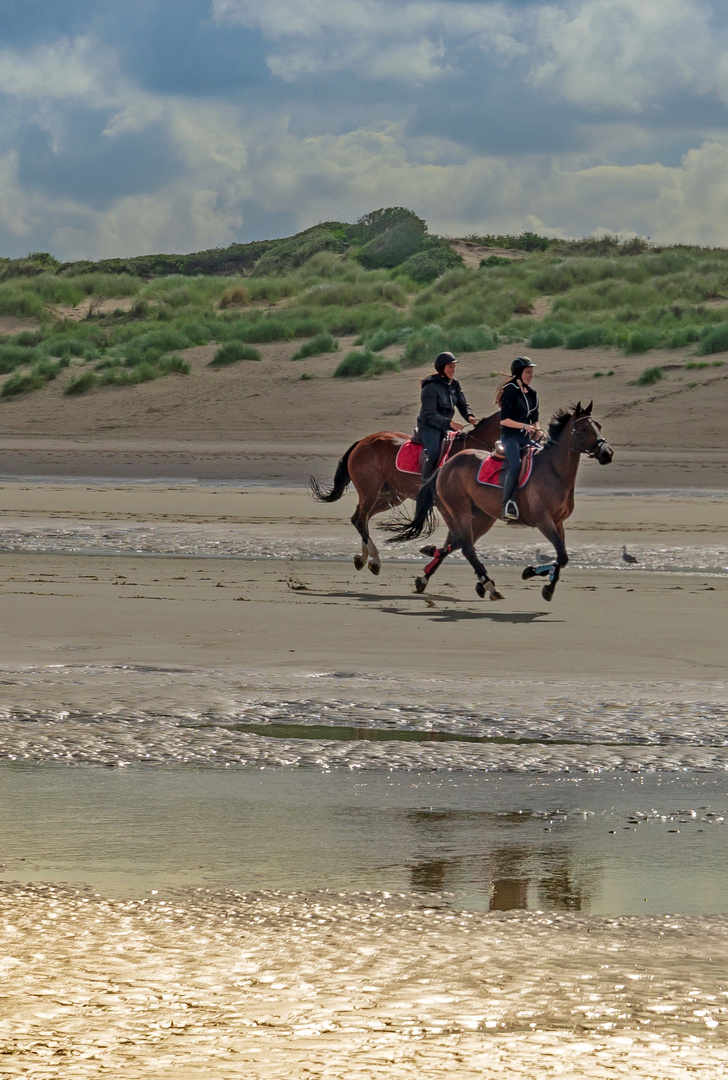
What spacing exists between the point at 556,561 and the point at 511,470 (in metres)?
0.80

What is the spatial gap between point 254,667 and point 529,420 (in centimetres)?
414

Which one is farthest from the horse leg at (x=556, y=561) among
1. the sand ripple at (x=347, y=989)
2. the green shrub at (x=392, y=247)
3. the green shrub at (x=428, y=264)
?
the green shrub at (x=392, y=247)

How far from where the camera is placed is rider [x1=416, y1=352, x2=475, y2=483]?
13.2m

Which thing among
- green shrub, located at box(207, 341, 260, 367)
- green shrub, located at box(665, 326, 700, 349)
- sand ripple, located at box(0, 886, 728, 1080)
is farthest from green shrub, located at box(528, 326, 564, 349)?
sand ripple, located at box(0, 886, 728, 1080)

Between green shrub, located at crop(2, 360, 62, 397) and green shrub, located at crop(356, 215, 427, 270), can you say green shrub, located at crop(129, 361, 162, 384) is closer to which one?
green shrub, located at crop(2, 360, 62, 397)

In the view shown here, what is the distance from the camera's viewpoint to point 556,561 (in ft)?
39.8

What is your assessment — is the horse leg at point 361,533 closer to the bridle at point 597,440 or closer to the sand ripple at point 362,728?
the bridle at point 597,440

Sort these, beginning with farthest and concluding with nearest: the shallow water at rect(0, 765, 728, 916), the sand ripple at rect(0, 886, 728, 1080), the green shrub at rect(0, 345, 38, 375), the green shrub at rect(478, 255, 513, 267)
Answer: the green shrub at rect(478, 255, 513, 267) → the green shrub at rect(0, 345, 38, 375) → the shallow water at rect(0, 765, 728, 916) → the sand ripple at rect(0, 886, 728, 1080)

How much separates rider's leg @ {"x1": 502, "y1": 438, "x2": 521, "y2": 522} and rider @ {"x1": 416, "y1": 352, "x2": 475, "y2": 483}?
99cm

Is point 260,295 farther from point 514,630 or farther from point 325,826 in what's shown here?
point 325,826

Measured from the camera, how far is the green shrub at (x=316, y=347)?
125 ft

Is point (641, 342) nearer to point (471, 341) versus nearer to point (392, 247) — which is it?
point (471, 341)

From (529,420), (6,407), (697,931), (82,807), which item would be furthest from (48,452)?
(697,931)

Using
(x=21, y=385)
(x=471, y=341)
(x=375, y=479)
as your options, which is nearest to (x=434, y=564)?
(x=375, y=479)
